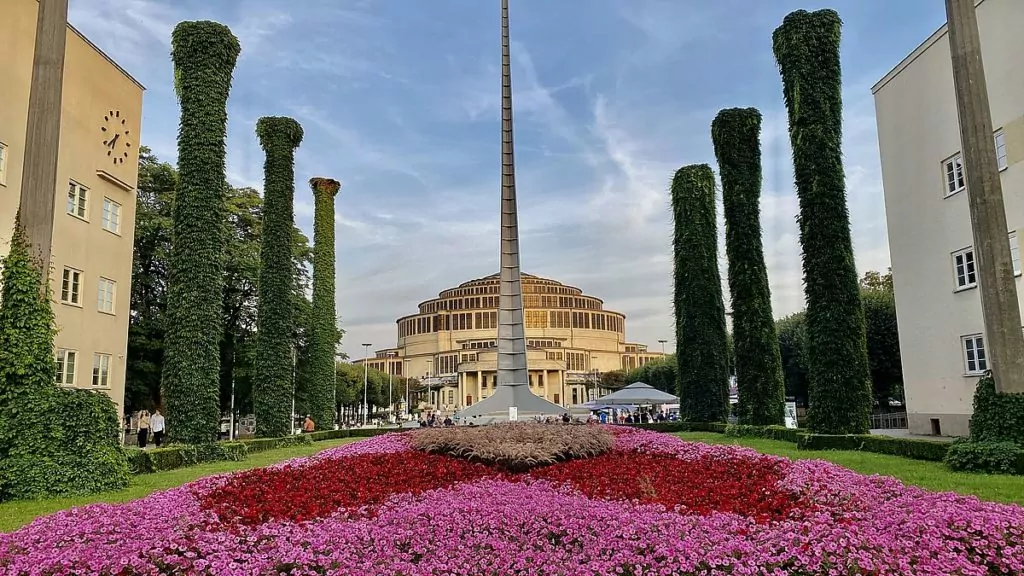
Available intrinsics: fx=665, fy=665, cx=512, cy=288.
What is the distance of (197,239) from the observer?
1900 cm

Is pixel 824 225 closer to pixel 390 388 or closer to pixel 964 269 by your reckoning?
pixel 964 269

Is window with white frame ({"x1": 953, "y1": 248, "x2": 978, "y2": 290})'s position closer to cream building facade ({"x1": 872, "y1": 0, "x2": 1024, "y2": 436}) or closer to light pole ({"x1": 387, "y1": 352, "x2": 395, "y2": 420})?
cream building facade ({"x1": 872, "y1": 0, "x2": 1024, "y2": 436})

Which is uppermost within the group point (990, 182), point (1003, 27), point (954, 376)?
point (1003, 27)

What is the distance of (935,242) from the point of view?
21.3 m

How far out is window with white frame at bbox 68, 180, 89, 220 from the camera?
70.3 feet

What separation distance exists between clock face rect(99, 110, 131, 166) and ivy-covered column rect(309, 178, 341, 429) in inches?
453

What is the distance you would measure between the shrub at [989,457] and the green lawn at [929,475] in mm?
308

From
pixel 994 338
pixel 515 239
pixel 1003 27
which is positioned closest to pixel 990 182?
pixel 994 338

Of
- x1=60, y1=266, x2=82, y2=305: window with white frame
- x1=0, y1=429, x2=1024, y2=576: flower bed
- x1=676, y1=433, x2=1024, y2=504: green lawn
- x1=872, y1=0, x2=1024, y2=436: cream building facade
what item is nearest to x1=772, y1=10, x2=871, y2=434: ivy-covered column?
x1=676, y1=433, x2=1024, y2=504: green lawn

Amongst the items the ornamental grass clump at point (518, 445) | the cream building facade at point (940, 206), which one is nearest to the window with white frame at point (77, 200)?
the ornamental grass clump at point (518, 445)

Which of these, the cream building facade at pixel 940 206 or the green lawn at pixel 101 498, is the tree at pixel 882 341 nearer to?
the cream building facade at pixel 940 206

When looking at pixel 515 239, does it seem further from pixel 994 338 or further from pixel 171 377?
pixel 994 338

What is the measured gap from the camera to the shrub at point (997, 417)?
11.7m

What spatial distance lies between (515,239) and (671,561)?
25.6 metres
